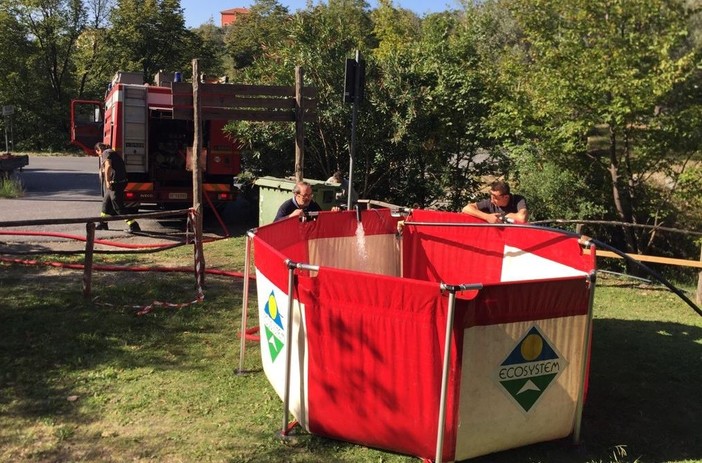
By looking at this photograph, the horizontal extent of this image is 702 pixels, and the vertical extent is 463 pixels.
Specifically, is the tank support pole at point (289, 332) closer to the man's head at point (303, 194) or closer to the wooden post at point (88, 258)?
the man's head at point (303, 194)

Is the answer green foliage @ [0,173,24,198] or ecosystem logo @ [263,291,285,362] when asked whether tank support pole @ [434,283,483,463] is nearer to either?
ecosystem logo @ [263,291,285,362]

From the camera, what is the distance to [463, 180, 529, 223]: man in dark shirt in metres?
6.91

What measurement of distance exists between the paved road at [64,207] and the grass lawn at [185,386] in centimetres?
366

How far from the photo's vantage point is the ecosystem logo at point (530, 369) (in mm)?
3926

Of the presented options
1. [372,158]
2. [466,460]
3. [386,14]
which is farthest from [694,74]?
[386,14]

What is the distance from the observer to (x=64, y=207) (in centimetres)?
1523

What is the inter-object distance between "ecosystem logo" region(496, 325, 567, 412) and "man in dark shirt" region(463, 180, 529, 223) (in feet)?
9.40

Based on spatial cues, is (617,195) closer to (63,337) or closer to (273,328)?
(273,328)

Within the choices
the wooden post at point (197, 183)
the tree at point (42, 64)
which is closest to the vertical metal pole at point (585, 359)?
the wooden post at point (197, 183)

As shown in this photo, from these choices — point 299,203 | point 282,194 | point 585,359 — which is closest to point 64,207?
point 282,194

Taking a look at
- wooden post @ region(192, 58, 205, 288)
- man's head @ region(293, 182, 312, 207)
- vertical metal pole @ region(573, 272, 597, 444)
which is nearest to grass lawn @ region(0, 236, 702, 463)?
vertical metal pole @ region(573, 272, 597, 444)

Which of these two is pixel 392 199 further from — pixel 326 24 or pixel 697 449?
pixel 697 449

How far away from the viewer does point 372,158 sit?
13.2m

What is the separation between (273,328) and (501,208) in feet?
11.8
